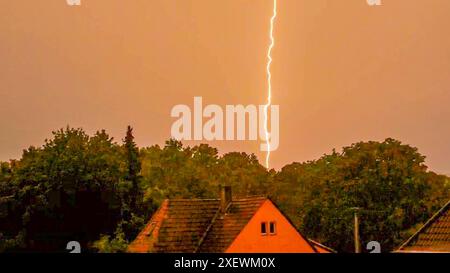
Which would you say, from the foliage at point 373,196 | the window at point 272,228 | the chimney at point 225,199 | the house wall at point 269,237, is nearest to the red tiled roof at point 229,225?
the house wall at point 269,237

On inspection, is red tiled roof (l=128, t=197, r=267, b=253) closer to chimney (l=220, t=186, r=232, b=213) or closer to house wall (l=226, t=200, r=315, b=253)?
chimney (l=220, t=186, r=232, b=213)

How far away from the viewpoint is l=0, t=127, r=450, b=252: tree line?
31.7 metres

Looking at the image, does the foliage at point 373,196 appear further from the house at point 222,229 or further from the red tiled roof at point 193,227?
the red tiled roof at point 193,227

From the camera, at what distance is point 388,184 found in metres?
41.8

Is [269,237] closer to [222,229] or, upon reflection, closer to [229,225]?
[229,225]

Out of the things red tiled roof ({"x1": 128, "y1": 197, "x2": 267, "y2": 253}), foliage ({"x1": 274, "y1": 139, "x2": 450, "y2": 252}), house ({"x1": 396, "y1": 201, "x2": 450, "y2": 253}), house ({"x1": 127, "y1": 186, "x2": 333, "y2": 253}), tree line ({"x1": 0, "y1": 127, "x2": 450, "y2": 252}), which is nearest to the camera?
house ({"x1": 396, "y1": 201, "x2": 450, "y2": 253})

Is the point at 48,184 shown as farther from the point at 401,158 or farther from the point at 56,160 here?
the point at 401,158

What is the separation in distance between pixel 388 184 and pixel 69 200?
15.6 m

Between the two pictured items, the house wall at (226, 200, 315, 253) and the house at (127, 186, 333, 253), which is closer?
the house wall at (226, 200, 315, 253)

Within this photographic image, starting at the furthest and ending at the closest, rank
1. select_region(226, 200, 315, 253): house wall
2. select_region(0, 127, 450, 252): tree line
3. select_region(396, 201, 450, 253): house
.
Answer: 1. select_region(0, 127, 450, 252): tree line
2. select_region(226, 200, 315, 253): house wall
3. select_region(396, 201, 450, 253): house

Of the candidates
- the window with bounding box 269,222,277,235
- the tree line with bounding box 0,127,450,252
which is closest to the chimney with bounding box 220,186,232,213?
the window with bounding box 269,222,277,235

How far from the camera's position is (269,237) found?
1075 inches

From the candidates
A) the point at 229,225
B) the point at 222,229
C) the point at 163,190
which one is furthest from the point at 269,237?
the point at 163,190
